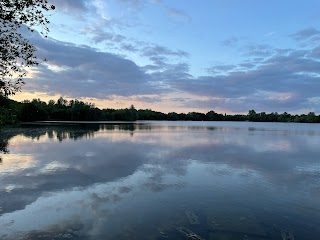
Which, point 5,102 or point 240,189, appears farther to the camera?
point 240,189

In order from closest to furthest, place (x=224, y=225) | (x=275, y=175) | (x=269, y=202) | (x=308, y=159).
Result: (x=224, y=225)
(x=269, y=202)
(x=275, y=175)
(x=308, y=159)

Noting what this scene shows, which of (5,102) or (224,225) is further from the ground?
(5,102)

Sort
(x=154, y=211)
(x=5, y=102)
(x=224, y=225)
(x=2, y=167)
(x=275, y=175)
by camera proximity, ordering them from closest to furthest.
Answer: (x=5, y=102) → (x=224, y=225) → (x=154, y=211) → (x=275, y=175) → (x=2, y=167)

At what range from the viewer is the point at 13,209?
12.2 meters

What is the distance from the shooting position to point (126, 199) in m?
13.9

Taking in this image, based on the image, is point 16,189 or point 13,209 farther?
point 16,189

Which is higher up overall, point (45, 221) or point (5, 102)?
point (5, 102)

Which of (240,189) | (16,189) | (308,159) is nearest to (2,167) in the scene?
(16,189)

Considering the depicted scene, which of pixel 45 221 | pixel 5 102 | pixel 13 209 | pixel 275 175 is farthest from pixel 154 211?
pixel 275 175

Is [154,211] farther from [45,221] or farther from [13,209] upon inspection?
[13,209]

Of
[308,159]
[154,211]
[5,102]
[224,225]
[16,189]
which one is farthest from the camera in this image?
[308,159]

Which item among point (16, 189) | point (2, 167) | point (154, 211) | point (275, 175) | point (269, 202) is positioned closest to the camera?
point (154, 211)

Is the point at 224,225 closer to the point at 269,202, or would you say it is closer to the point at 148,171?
the point at 269,202

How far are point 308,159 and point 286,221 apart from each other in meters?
19.3
